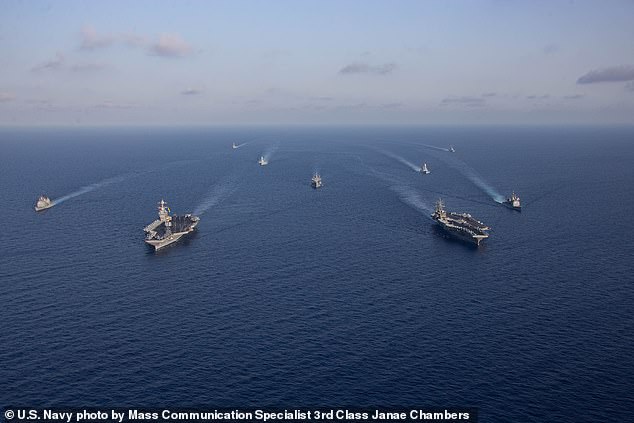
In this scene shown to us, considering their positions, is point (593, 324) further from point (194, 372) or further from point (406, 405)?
point (194, 372)

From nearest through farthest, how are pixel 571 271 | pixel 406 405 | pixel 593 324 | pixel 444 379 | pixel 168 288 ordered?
pixel 406 405 < pixel 444 379 < pixel 593 324 < pixel 168 288 < pixel 571 271

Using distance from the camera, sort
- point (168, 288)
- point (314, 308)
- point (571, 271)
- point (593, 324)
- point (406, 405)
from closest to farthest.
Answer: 1. point (406, 405)
2. point (593, 324)
3. point (314, 308)
4. point (168, 288)
5. point (571, 271)

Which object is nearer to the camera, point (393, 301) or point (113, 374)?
point (113, 374)

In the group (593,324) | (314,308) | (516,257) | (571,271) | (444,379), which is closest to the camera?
(444,379)

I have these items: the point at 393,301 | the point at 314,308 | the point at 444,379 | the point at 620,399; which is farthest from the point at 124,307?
the point at 620,399

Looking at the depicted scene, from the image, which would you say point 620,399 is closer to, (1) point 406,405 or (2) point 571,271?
(1) point 406,405

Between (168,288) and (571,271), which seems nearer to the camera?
(168,288)

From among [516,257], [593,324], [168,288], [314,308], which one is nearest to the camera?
[593,324]

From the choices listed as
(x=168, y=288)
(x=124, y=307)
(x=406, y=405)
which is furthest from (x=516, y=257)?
(x=124, y=307)
